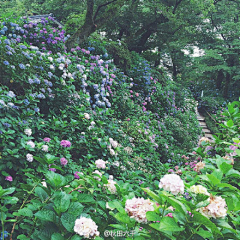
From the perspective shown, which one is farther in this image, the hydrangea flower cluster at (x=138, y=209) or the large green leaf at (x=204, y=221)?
the hydrangea flower cluster at (x=138, y=209)

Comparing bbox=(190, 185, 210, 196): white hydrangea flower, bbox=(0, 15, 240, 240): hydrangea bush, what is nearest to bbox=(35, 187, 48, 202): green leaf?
bbox=(0, 15, 240, 240): hydrangea bush

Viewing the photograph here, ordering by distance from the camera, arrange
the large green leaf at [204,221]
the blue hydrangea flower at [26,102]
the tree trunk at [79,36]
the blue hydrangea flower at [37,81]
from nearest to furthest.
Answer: the large green leaf at [204,221], the blue hydrangea flower at [26,102], the blue hydrangea flower at [37,81], the tree trunk at [79,36]

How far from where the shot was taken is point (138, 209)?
891 mm

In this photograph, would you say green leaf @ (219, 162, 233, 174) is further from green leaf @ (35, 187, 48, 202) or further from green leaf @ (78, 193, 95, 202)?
green leaf @ (35, 187, 48, 202)

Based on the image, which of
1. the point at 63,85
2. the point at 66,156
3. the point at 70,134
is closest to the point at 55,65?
the point at 63,85

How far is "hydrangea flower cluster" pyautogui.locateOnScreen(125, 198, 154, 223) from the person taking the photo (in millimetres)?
876

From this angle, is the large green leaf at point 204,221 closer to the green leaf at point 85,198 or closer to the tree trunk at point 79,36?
the green leaf at point 85,198

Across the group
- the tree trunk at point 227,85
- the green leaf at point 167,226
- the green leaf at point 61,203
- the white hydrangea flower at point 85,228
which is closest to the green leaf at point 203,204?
the green leaf at point 167,226

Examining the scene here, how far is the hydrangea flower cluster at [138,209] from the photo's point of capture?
0.88 m

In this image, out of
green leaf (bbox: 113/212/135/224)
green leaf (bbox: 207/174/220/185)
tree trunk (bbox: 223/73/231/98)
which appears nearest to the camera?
green leaf (bbox: 113/212/135/224)

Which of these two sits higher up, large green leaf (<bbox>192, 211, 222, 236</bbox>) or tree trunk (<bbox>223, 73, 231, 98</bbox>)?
large green leaf (<bbox>192, 211, 222, 236</bbox>)

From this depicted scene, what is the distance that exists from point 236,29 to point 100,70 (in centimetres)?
862

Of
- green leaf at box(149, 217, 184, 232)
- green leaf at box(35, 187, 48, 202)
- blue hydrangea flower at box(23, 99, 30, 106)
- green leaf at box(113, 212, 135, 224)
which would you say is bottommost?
blue hydrangea flower at box(23, 99, 30, 106)

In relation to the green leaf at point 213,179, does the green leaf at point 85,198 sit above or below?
below
